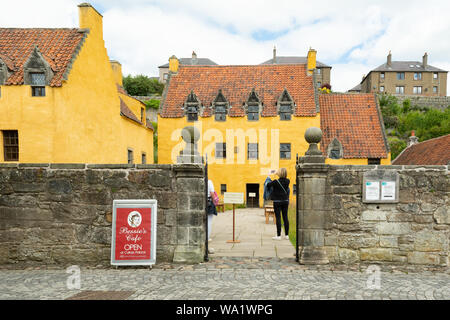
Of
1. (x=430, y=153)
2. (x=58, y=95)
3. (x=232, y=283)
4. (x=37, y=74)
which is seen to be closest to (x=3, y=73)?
(x=37, y=74)

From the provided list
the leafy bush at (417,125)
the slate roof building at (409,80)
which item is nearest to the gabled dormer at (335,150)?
the leafy bush at (417,125)

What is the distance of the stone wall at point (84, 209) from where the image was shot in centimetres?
624

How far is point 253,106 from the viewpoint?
2383cm

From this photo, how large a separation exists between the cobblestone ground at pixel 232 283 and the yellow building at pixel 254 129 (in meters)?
17.4

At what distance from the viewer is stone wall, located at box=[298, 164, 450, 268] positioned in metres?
6.01

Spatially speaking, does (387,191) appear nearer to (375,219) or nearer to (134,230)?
(375,219)

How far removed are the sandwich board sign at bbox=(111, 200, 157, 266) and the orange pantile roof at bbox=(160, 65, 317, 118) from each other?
18.1 m

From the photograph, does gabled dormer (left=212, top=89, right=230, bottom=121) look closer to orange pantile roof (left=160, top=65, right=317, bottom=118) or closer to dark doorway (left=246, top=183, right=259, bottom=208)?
orange pantile roof (left=160, top=65, right=317, bottom=118)

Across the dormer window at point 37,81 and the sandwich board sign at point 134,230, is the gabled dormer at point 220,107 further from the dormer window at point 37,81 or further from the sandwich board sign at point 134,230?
the sandwich board sign at point 134,230

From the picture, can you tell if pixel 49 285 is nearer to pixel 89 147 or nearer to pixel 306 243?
pixel 306 243

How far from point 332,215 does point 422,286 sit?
6.02 ft

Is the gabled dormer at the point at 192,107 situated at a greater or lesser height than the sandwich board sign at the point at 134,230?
greater

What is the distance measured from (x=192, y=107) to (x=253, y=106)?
15.5ft

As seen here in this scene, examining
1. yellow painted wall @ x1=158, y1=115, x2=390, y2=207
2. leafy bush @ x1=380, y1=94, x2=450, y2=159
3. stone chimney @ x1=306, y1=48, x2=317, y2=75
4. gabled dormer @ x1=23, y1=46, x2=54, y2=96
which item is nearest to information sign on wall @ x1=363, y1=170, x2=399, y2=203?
gabled dormer @ x1=23, y1=46, x2=54, y2=96
